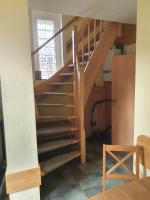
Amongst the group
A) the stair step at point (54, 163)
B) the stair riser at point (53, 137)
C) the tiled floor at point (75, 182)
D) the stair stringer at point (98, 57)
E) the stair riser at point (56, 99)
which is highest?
the stair stringer at point (98, 57)

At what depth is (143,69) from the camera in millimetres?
1899

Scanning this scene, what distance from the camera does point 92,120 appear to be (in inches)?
164

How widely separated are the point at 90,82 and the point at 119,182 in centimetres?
167

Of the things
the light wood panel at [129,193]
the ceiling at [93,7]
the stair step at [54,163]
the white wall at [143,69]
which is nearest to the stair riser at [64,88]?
the stair step at [54,163]

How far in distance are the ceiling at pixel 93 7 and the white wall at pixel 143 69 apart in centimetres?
48

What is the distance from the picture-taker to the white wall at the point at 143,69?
1.82 metres

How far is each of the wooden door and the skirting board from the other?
1.84m

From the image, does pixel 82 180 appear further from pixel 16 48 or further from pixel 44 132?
pixel 16 48

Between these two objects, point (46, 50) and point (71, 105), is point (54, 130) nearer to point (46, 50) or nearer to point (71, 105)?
point (71, 105)

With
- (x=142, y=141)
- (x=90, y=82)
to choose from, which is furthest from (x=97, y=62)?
(x=142, y=141)

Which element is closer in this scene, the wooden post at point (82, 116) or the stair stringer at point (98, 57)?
the wooden post at point (82, 116)

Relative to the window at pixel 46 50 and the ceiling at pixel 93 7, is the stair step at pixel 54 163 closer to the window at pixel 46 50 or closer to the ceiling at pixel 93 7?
the window at pixel 46 50

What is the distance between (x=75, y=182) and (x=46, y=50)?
2.96 metres

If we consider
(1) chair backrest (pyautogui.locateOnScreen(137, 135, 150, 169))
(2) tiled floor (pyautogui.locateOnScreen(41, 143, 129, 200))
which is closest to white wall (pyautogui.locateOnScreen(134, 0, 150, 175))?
(1) chair backrest (pyautogui.locateOnScreen(137, 135, 150, 169))
